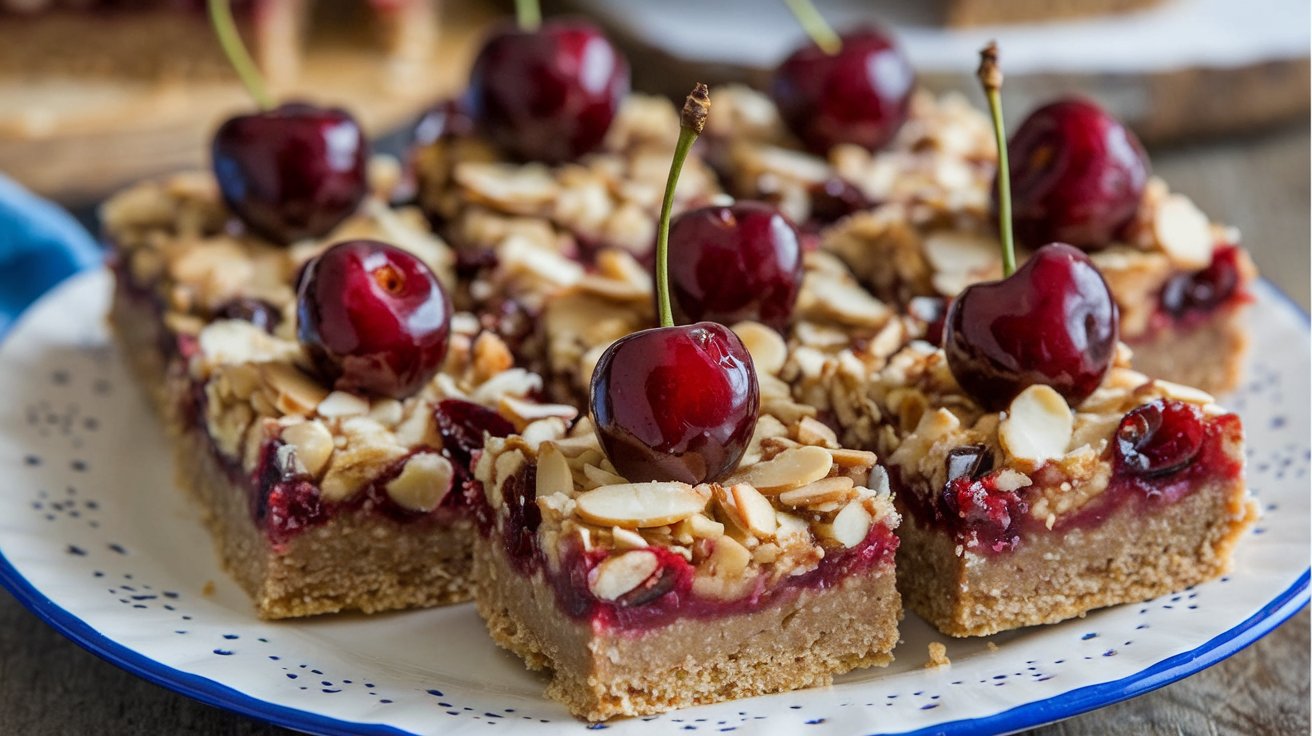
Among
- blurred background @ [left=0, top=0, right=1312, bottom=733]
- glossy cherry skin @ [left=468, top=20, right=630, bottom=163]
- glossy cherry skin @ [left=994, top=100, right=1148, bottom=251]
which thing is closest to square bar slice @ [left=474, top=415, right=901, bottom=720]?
glossy cherry skin @ [left=994, top=100, right=1148, bottom=251]

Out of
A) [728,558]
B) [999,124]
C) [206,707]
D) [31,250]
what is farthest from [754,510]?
[31,250]

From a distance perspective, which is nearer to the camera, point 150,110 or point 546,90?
point 546,90

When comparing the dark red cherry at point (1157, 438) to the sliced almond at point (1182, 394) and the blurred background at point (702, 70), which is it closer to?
the sliced almond at point (1182, 394)

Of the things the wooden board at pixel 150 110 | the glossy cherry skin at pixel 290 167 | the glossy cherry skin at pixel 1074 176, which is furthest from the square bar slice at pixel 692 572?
the wooden board at pixel 150 110

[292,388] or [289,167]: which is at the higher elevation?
[289,167]

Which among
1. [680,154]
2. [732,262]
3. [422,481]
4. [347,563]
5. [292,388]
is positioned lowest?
[347,563]

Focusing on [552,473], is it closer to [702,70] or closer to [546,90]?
[546,90]
